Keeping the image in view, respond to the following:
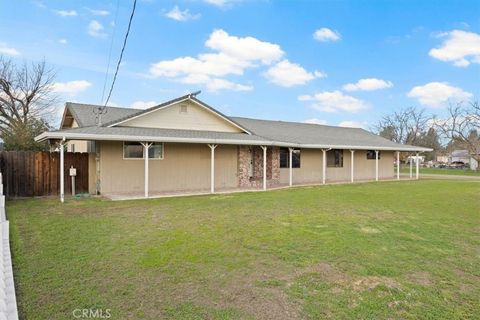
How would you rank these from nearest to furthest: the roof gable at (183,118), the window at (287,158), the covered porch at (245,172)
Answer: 1. the covered porch at (245,172)
2. the roof gable at (183,118)
3. the window at (287,158)

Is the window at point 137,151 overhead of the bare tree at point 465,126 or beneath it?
beneath

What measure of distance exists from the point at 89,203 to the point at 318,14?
13.6 m

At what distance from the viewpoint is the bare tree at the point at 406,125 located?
162 ft

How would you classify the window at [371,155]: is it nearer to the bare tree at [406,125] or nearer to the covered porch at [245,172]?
the covered porch at [245,172]

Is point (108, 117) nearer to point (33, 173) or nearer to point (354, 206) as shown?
point (33, 173)

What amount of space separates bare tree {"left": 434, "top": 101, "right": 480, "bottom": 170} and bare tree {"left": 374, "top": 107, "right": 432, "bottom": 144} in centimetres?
362

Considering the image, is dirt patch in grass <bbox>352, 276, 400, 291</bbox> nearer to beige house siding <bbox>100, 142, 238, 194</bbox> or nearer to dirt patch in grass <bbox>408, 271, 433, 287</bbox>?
dirt patch in grass <bbox>408, 271, 433, 287</bbox>

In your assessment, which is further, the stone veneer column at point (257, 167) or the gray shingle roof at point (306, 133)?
the gray shingle roof at point (306, 133)

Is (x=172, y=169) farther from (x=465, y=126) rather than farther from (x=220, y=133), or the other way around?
(x=465, y=126)

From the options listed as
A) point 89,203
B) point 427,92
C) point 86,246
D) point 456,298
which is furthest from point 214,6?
point 427,92
